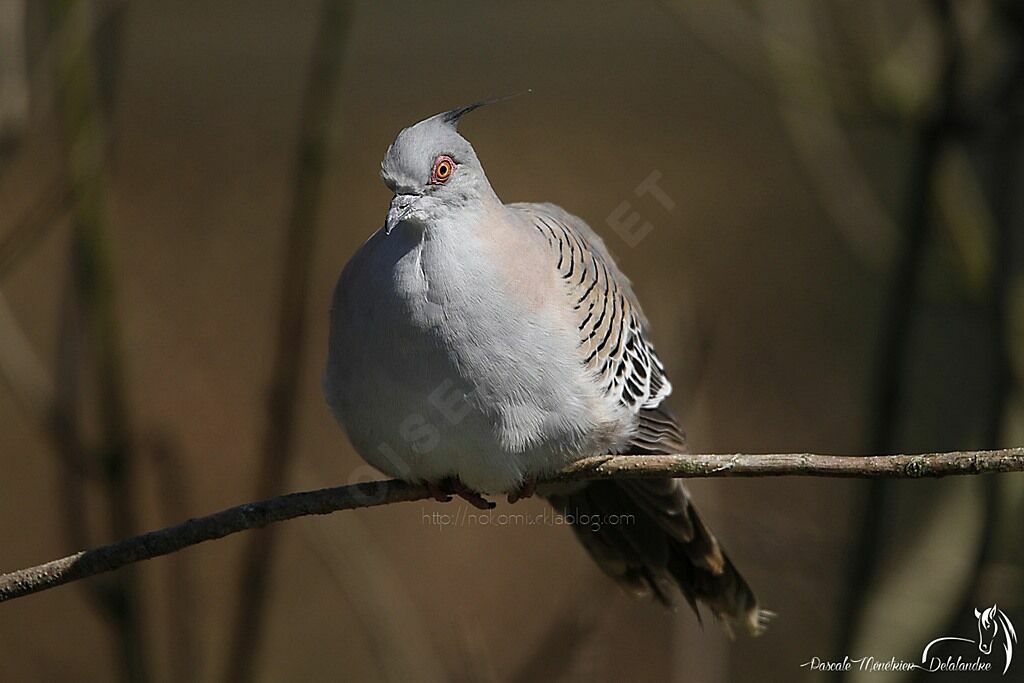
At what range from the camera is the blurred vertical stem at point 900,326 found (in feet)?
10.9

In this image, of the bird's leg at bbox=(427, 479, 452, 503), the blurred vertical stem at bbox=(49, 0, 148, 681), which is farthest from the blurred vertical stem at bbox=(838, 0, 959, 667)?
the blurred vertical stem at bbox=(49, 0, 148, 681)

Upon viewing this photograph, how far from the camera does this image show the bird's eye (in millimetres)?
2771

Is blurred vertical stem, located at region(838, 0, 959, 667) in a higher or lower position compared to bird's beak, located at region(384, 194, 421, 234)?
lower

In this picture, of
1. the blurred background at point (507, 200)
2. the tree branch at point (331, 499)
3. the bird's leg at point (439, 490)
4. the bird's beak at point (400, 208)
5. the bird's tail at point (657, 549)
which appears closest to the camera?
the tree branch at point (331, 499)

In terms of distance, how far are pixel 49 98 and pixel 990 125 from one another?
285 centimetres

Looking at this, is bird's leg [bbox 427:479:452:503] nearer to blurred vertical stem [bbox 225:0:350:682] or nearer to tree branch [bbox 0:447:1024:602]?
tree branch [bbox 0:447:1024:602]

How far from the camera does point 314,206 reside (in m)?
3.38

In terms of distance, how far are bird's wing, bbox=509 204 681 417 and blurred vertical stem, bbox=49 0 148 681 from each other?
3.77ft

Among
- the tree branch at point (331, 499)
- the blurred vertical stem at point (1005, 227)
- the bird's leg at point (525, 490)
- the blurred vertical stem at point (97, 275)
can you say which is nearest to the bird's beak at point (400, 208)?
the tree branch at point (331, 499)

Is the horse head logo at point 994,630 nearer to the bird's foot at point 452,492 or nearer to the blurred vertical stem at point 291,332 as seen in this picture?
the bird's foot at point 452,492

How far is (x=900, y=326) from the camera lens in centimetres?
335

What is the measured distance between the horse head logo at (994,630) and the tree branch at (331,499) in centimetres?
158

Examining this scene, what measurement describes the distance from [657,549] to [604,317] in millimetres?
812

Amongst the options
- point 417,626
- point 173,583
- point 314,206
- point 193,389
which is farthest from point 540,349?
point 193,389
